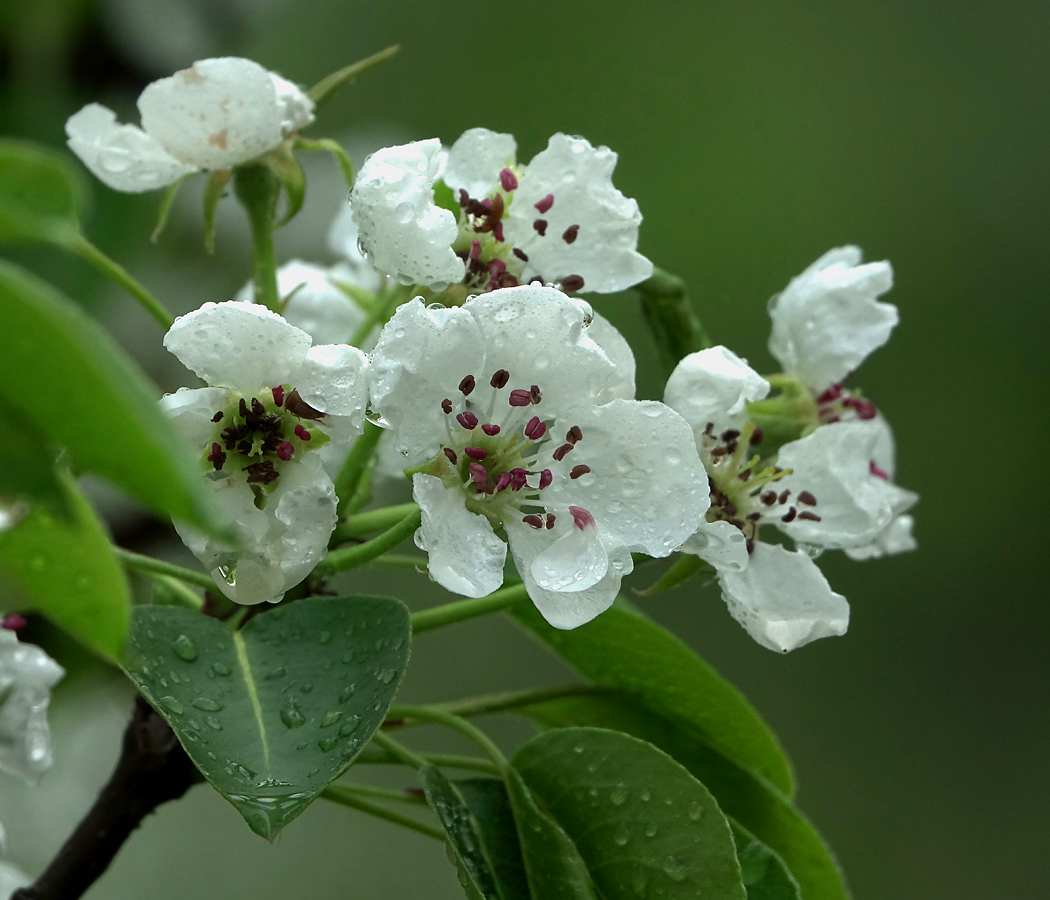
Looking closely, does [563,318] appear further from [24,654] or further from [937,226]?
[937,226]

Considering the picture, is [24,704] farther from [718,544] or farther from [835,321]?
[835,321]

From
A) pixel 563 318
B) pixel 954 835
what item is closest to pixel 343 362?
pixel 563 318

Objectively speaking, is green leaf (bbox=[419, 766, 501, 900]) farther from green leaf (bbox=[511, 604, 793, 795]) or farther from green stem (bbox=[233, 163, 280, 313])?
green stem (bbox=[233, 163, 280, 313])

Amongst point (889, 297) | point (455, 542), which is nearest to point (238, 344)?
point (455, 542)

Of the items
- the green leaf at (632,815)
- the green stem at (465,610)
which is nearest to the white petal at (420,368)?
the green stem at (465,610)

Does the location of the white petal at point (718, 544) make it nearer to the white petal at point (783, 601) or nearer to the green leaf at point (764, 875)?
the white petal at point (783, 601)

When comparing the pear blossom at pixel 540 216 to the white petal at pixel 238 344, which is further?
the pear blossom at pixel 540 216
